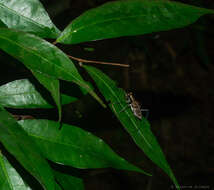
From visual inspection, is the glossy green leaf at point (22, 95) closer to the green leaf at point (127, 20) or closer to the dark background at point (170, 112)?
the green leaf at point (127, 20)

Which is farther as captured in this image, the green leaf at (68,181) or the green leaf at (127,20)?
the green leaf at (68,181)

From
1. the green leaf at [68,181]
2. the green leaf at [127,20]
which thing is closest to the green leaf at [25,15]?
the green leaf at [127,20]

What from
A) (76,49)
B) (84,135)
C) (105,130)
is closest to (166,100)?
(105,130)

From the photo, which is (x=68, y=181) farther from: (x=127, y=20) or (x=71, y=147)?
(x=127, y=20)

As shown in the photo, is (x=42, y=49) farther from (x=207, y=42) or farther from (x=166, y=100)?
(x=207, y=42)

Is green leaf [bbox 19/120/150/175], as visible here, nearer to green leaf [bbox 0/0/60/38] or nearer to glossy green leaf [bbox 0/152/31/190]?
glossy green leaf [bbox 0/152/31/190]
